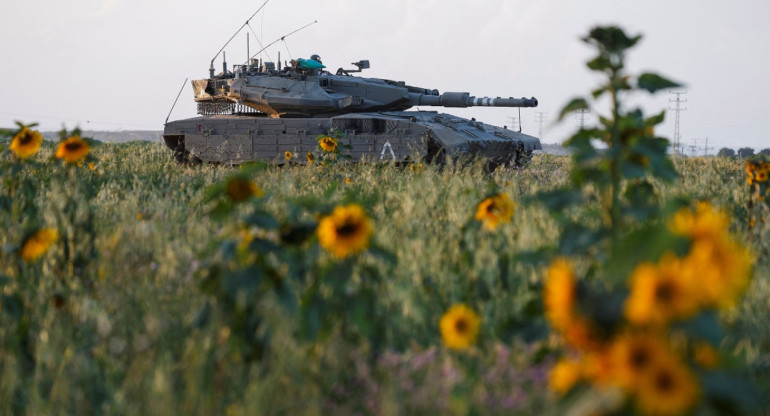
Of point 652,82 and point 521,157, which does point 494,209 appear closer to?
point 652,82

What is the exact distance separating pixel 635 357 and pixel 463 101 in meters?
13.5

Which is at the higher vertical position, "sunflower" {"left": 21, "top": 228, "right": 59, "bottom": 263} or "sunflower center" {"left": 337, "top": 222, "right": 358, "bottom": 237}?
"sunflower center" {"left": 337, "top": 222, "right": 358, "bottom": 237}

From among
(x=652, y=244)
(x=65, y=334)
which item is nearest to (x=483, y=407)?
(x=652, y=244)

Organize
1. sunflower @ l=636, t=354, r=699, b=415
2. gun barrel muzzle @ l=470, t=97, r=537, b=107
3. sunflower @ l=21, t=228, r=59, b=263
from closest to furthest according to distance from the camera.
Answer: sunflower @ l=636, t=354, r=699, b=415 < sunflower @ l=21, t=228, r=59, b=263 < gun barrel muzzle @ l=470, t=97, r=537, b=107

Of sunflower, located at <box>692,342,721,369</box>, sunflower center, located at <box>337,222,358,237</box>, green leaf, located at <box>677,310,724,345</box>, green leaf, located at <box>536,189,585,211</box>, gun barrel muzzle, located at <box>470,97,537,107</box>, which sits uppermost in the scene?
gun barrel muzzle, located at <box>470,97,537,107</box>

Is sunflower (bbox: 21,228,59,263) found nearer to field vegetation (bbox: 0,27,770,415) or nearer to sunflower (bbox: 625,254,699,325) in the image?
field vegetation (bbox: 0,27,770,415)

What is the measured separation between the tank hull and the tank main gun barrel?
375 millimetres

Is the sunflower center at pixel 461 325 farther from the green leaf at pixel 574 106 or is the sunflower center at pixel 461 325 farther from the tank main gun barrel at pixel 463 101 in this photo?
the tank main gun barrel at pixel 463 101

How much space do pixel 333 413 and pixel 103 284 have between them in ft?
5.19

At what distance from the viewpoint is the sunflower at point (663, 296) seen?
1356mm

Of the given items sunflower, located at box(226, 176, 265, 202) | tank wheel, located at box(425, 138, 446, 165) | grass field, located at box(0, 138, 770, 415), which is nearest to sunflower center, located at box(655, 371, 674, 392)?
grass field, located at box(0, 138, 770, 415)

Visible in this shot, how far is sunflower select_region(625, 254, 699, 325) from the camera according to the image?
1.36m

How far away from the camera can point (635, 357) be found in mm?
1369

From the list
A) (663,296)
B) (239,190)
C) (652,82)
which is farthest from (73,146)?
(663,296)
